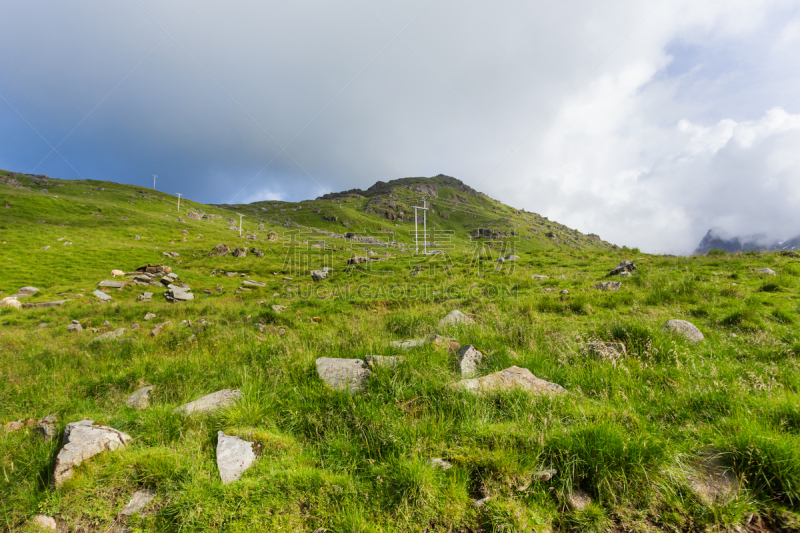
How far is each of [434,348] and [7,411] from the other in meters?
7.94

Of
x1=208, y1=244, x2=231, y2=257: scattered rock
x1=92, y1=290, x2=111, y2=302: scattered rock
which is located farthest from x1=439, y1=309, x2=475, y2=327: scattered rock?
x1=208, y1=244, x2=231, y2=257: scattered rock

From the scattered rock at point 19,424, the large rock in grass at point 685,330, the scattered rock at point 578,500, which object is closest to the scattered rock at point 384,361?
the scattered rock at point 578,500

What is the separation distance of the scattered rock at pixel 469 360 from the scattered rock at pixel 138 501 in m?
4.15

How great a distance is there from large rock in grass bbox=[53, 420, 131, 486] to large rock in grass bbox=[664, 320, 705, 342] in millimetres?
9682

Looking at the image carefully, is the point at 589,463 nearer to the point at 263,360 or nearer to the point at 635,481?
the point at 635,481

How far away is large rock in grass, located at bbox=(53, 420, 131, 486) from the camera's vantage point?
10.3ft

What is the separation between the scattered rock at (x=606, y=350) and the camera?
16.8ft

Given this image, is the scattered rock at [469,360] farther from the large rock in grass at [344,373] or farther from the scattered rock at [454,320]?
the scattered rock at [454,320]

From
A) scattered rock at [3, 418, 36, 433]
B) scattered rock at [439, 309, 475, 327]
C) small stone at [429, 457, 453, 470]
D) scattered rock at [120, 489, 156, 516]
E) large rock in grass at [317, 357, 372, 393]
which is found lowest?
scattered rock at [3, 418, 36, 433]

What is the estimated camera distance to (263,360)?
19.9 ft

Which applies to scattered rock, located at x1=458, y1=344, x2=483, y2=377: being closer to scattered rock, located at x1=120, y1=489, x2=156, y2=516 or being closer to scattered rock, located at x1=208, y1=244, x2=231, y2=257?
scattered rock, located at x1=120, y1=489, x2=156, y2=516

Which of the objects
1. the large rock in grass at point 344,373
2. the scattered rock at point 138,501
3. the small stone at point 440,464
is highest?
the large rock in grass at point 344,373

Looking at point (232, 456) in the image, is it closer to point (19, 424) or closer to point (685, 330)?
point (19, 424)

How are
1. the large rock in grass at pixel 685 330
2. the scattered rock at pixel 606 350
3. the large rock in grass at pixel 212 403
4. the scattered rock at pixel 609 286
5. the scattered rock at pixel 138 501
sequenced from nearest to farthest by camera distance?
the scattered rock at pixel 138 501 → the large rock in grass at pixel 212 403 → the scattered rock at pixel 606 350 → the large rock in grass at pixel 685 330 → the scattered rock at pixel 609 286
